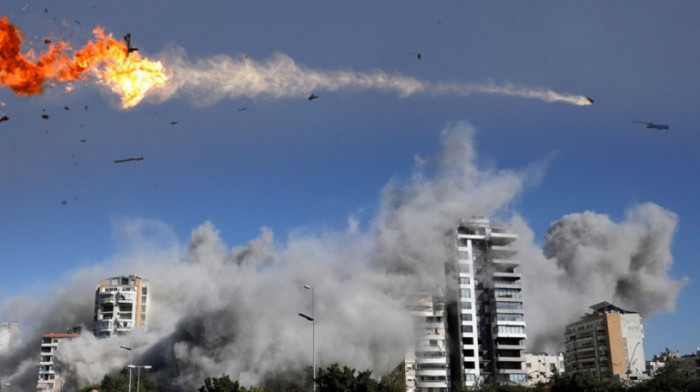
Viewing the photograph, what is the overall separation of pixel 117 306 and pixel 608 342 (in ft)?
325

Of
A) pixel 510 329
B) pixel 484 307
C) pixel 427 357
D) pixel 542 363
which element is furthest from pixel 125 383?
pixel 542 363

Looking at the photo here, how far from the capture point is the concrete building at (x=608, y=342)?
119 metres

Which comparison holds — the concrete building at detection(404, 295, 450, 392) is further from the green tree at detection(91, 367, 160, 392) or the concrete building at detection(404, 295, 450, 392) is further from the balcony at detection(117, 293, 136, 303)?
the balcony at detection(117, 293, 136, 303)

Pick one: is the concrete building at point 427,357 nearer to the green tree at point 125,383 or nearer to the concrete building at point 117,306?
the green tree at point 125,383

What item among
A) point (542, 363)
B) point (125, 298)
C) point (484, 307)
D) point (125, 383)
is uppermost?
point (125, 298)

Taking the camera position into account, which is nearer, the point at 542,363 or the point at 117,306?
the point at 542,363

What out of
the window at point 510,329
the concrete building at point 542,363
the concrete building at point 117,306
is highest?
the concrete building at point 117,306

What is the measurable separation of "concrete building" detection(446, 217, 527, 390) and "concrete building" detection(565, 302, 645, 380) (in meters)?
15.4

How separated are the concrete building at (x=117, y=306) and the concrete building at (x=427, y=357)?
63.4 metres

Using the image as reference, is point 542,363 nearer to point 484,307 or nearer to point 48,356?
point 484,307

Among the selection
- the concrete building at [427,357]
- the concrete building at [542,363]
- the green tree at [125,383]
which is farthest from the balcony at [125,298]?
the concrete building at [542,363]

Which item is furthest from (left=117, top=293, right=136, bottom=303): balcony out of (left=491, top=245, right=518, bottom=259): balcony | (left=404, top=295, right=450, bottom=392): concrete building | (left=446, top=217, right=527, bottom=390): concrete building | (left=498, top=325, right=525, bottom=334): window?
(left=498, top=325, right=525, bottom=334): window

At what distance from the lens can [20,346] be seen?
167500mm

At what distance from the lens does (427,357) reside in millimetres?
108812
